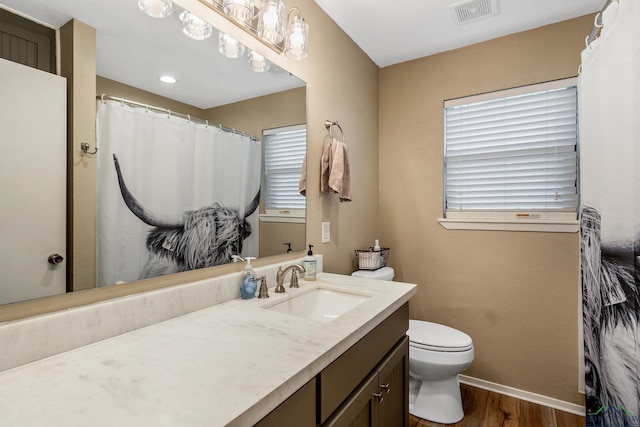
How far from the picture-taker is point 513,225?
2141 mm

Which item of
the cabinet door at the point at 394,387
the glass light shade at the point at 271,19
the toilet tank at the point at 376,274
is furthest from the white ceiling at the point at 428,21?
the cabinet door at the point at 394,387

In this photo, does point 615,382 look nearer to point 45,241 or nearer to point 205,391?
point 205,391

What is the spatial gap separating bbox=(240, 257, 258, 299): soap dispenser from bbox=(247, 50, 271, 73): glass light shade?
87 centimetres

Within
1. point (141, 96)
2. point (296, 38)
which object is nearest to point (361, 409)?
Result: point (141, 96)

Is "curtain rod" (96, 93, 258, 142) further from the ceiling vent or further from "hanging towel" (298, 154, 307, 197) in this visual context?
the ceiling vent

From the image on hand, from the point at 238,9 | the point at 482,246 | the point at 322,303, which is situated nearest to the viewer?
the point at 238,9

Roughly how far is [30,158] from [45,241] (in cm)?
21

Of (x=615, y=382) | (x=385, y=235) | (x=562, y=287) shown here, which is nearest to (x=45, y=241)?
(x=615, y=382)

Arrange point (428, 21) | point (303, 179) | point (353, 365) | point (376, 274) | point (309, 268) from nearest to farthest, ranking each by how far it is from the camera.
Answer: point (353, 365) < point (309, 268) < point (303, 179) < point (428, 21) < point (376, 274)

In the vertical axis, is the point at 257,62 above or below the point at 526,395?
above

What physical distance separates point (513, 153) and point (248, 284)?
6.44ft

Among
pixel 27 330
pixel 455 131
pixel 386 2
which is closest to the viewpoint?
pixel 27 330

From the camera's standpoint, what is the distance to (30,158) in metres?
0.78

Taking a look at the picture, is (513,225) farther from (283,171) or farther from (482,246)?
(283,171)
